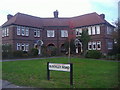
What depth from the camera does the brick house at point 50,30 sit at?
36000 mm

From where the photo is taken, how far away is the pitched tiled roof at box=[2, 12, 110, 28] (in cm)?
3766

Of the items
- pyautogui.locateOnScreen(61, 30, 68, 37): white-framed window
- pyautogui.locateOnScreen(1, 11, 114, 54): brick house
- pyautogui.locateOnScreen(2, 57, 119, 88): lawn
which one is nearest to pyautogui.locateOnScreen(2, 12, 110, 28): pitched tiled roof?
pyautogui.locateOnScreen(1, 11, 114, 54): brick house

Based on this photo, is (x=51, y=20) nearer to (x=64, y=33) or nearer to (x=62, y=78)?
(x=64, y=33)

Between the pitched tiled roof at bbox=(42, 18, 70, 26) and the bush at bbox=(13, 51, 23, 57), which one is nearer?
the bush at bbox=(13, 51, 23, 57)

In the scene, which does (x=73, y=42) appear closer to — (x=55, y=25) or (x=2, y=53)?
(x=55, y=25)

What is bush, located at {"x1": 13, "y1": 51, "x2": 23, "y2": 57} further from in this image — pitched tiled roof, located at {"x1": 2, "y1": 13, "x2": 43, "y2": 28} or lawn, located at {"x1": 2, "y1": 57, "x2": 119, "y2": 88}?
lawn, located at {"x1": 2, "y1": 57, "x2": 119, "y2": 88}

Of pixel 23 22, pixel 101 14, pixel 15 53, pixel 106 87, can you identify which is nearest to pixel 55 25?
pixel 23 22

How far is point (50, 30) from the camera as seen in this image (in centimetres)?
4269

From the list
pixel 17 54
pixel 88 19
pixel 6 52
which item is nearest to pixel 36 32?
pixel 17 54

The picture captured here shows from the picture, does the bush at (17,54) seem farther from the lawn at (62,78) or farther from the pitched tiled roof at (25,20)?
the lawn at (62,78)

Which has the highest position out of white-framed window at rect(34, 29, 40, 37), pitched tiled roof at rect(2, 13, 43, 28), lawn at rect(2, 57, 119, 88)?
pitched tiled roof at rect(2, 13, 43, 28)

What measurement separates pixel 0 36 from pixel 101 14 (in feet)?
86.8

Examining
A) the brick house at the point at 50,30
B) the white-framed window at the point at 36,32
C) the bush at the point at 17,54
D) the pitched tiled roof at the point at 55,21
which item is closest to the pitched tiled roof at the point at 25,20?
the brick house at the point at 50,30

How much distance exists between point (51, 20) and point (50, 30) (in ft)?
13.4
